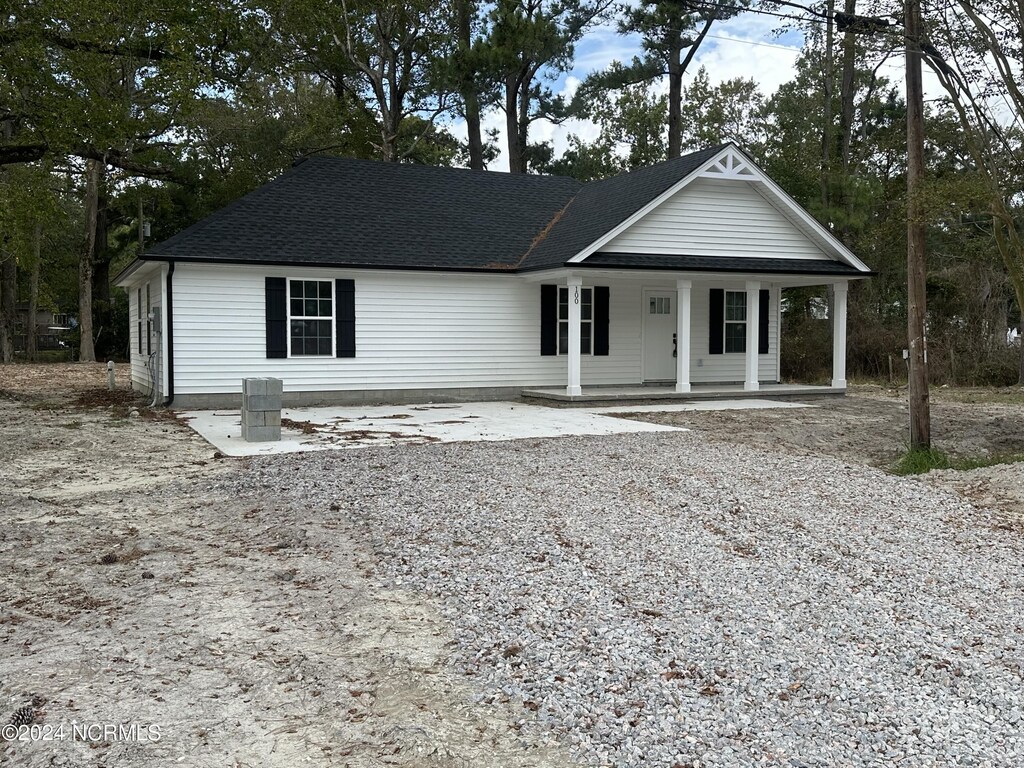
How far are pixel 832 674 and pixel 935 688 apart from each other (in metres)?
0.42

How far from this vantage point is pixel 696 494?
779 centimetres

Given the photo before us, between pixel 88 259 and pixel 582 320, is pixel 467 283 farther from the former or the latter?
pixel 88 259

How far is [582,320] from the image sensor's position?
60.5 ft

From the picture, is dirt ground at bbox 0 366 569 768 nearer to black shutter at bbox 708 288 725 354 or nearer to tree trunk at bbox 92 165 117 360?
black shutter at bbox 708 288 725 354

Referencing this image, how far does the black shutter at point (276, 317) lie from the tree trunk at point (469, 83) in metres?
10.3

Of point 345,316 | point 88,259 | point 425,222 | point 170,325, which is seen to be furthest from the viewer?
point 88,259

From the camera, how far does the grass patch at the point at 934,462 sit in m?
9.39

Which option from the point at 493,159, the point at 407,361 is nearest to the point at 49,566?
the point at 407,361

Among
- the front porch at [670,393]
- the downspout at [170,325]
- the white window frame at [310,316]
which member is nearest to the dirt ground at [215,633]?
the downspout at [170,325]

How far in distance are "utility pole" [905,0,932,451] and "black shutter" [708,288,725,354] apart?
31.0ft

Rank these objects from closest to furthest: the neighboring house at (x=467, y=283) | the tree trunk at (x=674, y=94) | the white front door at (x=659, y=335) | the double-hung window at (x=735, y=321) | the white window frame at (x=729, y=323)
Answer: the neighboring house at (x=467, y=283)
the white front door at (x=659, y=335)
the white window frame at (x=729, y=323)
the double-hung window at (x=735, y=321)
the tree trunk at (x=674, y=94)

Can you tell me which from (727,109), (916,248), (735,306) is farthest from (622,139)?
(916,248)

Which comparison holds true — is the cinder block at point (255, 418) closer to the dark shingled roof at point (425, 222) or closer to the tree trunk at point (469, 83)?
the dark shingled roof at point (425, 222)

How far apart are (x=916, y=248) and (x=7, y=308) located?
3410 cm
